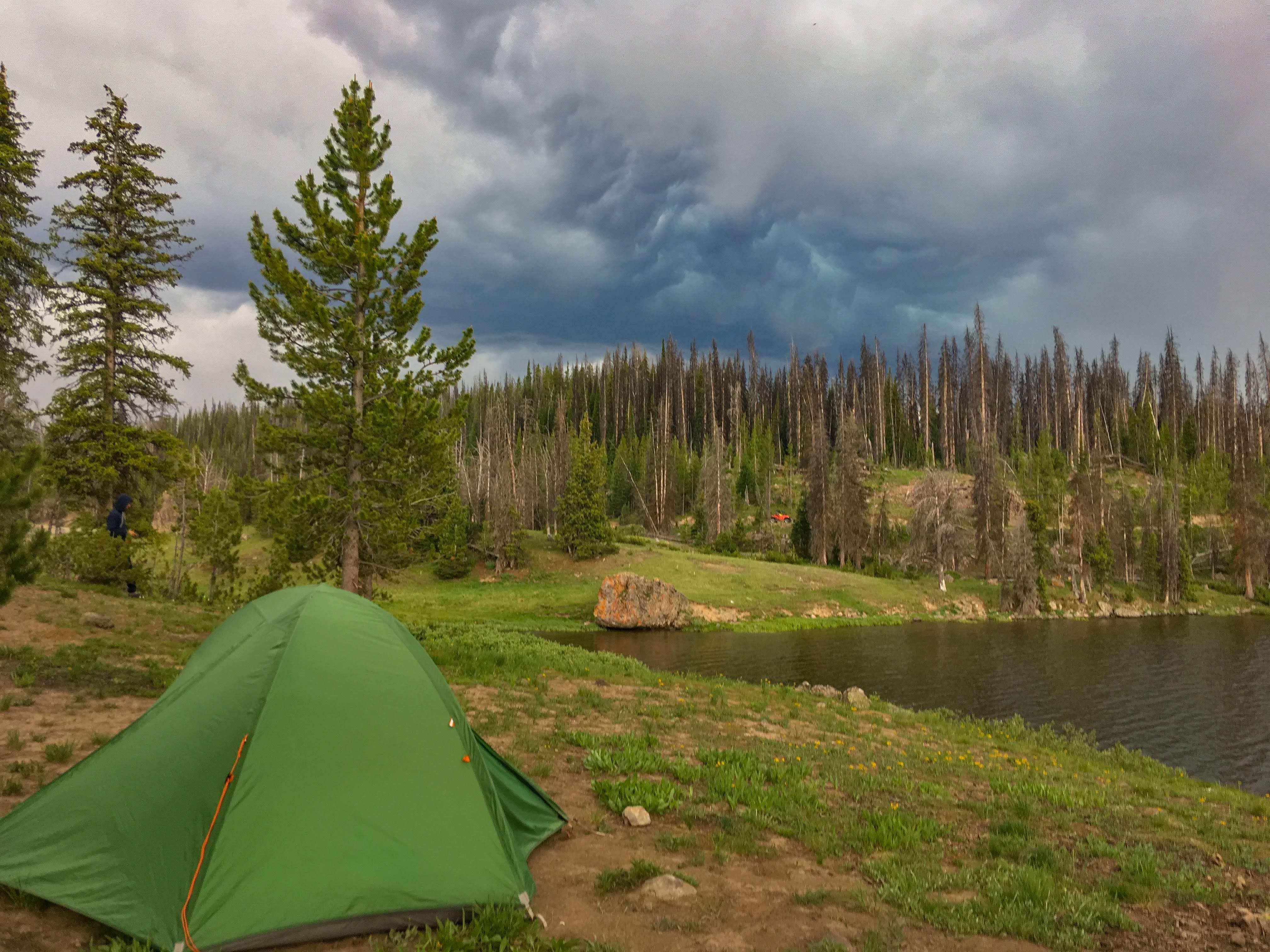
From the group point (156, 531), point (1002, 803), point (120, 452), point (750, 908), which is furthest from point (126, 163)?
point (1002, 803)

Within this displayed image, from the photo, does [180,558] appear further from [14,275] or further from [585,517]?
[585,517]

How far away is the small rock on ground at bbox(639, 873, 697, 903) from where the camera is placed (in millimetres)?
6289

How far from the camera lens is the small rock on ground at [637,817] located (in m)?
8.21

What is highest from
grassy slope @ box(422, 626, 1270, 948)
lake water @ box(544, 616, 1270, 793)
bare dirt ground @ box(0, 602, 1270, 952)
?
bare dirt ground @ box(0, 602, 1270, 952)

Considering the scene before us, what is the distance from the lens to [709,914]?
6.04 meters

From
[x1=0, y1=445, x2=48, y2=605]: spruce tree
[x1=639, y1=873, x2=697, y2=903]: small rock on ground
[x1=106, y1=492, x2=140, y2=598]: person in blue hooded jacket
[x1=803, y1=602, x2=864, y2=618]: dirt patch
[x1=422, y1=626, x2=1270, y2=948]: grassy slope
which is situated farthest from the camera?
[x1=803, y1=602, x2=864, y2=618]: dirt patch

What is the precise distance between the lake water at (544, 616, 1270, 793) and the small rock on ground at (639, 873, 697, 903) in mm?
17818

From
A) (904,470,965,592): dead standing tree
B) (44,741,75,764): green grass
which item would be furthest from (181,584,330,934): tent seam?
(904,470,965,592): dead standing tree

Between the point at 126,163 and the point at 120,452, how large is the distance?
1076 centimetres

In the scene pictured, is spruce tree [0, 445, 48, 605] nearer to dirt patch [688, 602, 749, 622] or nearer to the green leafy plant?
the green leafy plant

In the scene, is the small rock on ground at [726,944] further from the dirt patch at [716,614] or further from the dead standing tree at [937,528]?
the dead standing tree at [937,528]

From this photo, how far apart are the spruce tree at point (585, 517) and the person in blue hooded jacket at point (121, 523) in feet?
137

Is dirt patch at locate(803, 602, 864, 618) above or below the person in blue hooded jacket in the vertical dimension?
below

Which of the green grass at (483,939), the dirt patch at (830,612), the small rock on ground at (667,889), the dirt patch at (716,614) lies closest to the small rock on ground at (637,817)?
the small rock on ground at (667,889)
